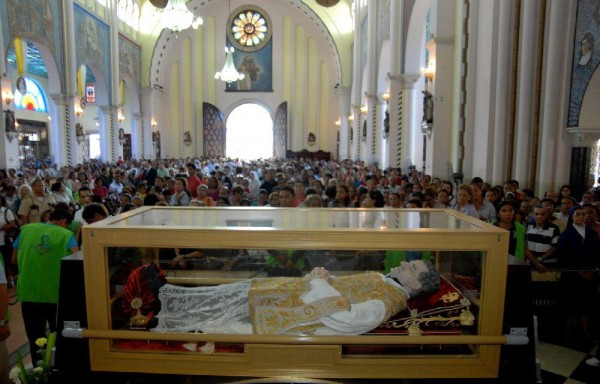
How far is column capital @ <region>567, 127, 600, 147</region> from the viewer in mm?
7845

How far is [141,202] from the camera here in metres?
6.54

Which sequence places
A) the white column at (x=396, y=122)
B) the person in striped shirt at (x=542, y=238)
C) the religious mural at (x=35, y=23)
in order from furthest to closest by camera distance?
the white column at (x=396, y=122) → the religious mural at (x=35, y=23) → the person in striped shirt at (x=542, y=238)

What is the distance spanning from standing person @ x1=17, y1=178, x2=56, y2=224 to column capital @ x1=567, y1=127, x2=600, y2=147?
8253mm

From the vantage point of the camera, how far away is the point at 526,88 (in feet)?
27.7

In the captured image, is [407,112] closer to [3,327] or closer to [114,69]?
[3,327]

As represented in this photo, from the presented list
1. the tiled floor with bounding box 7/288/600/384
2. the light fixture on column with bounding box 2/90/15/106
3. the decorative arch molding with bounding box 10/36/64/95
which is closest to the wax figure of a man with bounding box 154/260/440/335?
the tiled floor with bounding box 7/288/600/384

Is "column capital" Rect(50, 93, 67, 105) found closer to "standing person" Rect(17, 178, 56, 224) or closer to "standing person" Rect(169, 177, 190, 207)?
"standing person" Rect(17, 178, 56, 224)

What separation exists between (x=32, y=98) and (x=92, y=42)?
11.6 m

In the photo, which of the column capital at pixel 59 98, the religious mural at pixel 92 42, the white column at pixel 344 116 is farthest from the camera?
the white column at pixel 344 116

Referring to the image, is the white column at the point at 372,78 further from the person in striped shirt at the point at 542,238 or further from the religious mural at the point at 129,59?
the person in striped shirt at the point at 542,238

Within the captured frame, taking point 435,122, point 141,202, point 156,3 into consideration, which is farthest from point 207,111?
point 141,202

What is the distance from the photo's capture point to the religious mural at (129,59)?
23.6 meters

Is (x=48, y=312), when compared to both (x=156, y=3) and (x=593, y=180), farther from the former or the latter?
(x=156, y=3)

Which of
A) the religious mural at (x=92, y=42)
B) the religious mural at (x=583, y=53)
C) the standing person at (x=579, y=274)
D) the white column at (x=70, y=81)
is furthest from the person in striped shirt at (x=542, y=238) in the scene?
the religious mural at (x=92, y=42)
